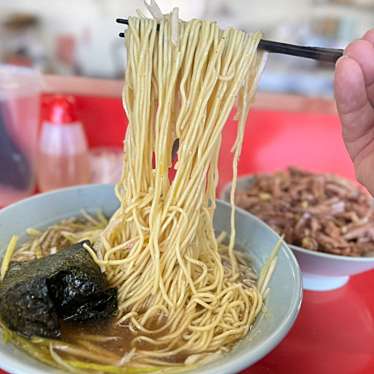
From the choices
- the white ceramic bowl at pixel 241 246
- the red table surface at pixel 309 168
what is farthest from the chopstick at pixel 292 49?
the red table surface at pixel 309 168

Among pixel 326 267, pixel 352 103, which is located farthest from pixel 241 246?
pixel 352 103

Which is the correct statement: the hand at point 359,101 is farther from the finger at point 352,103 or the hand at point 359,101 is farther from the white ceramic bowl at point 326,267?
the white ceramic bowl at point 326,267

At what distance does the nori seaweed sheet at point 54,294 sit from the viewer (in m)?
0.83

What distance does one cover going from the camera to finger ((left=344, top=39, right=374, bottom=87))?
0.90 meters

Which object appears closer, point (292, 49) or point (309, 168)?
point (292, 49)

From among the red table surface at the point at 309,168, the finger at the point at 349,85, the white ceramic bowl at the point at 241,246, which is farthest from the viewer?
the red table surface at the point at 309,168

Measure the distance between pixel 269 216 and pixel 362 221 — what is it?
0.73 ft

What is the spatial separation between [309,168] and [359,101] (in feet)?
2.63

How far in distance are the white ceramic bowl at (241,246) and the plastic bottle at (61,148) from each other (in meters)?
0.30

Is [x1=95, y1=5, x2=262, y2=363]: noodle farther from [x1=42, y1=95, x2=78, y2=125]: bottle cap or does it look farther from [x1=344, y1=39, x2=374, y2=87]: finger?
[x1=42, y1=95, x2=78, y2=125]: bottle cap

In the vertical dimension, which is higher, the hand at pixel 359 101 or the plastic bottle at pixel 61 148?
the hand at pixel 359 101

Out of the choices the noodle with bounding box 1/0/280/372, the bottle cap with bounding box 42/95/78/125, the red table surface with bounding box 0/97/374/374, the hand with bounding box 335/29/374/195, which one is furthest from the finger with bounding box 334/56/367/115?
the bottle cap with bounding box 42/95/78/125

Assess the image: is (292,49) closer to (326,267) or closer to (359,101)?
(359,101)

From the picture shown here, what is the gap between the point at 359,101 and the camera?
94 cm
